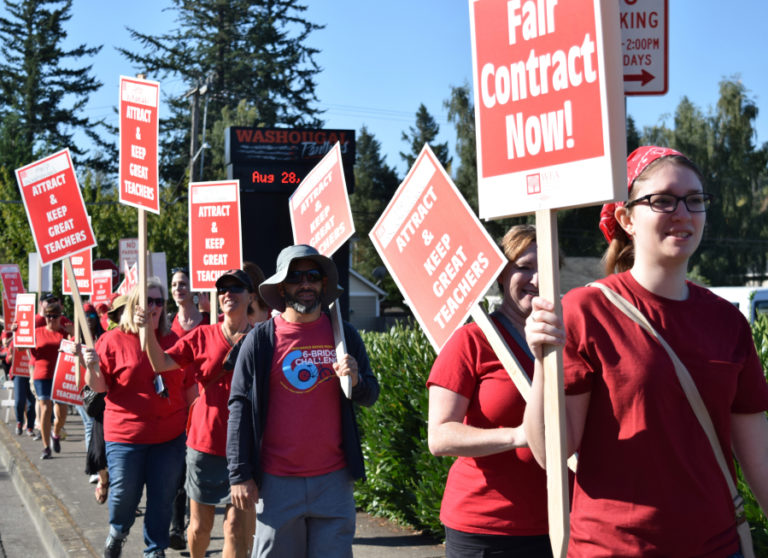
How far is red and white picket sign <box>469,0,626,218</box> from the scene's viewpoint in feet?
7.74

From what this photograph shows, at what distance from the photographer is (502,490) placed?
10.7 ft

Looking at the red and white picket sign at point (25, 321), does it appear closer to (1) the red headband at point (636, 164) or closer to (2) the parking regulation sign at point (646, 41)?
(2) the parking regulation sign at point (646, 41)

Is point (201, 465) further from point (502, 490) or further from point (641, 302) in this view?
point (641, 302)

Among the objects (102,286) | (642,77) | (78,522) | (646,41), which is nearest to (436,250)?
(642,77)

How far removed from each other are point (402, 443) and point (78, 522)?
9.22ft

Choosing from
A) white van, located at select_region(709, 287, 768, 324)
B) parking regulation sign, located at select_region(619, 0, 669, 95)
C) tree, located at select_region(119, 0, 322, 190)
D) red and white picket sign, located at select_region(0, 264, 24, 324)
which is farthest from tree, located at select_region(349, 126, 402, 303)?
parking regulation sign, located at select_region(619, 0, 669, 95)

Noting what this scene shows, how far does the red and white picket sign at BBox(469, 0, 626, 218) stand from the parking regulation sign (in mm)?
1330

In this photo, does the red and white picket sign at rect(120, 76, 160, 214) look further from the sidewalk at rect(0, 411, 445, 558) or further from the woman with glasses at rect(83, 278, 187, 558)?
the sidewalk at rect(0, 411, 445, 558)

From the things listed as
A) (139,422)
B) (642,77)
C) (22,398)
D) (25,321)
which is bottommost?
(22,398)

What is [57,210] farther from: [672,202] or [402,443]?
[672,202]

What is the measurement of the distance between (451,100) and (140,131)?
1681 inches

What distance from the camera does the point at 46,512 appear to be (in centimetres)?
830

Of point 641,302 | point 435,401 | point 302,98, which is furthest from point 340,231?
point 302,98

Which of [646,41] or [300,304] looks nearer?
[646,41]
